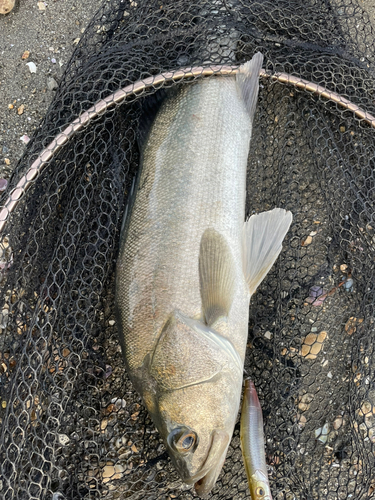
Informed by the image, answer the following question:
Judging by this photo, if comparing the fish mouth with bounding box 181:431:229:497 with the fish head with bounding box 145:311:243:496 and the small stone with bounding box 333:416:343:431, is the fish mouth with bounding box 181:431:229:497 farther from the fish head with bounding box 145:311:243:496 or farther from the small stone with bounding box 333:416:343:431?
the small stone with bounding box 333:416:343:431

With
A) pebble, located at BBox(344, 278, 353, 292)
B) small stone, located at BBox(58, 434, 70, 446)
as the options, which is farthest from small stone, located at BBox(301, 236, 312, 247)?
small stone, located at BBox(58, 434, 70, 446)

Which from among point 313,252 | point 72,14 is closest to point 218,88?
point 313,252

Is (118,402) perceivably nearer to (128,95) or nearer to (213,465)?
(213,465)

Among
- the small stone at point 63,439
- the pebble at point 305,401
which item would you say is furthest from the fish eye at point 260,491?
the small stone at point 63,439

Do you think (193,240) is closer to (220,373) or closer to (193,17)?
(220,373)

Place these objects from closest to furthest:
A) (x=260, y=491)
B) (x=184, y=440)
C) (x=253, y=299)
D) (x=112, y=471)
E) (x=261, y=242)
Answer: (x=184, y=440) → (x=260, y=491) → (x=261, y=242) → (x=112, y=471) → (x=253, y=299)

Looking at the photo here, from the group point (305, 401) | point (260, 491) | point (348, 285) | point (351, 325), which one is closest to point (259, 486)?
point (260, 491)
